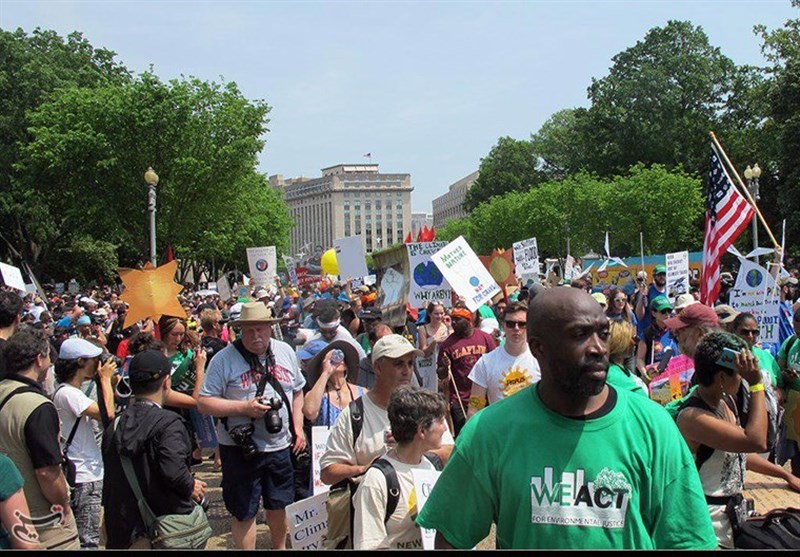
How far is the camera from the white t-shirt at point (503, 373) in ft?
21.9

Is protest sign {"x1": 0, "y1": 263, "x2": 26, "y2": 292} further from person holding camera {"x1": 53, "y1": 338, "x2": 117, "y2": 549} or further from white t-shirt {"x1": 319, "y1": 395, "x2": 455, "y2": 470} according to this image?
white t-shirt {"x1": 319, "y1": 395, "x2": 455, "y2": 470}

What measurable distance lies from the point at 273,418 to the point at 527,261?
14.1 metres

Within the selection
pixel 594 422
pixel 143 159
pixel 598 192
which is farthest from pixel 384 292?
pixel 598 192

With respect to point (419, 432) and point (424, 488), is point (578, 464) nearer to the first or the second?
point (424, 488)

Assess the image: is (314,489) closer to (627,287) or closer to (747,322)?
(747,322)

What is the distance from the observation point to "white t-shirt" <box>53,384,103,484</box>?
5.65 m

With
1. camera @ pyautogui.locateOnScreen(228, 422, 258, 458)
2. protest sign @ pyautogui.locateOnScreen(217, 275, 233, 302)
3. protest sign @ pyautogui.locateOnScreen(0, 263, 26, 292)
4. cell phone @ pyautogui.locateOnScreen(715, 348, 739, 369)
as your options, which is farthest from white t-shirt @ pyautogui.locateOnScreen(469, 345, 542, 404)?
protest sign @ pyautogui.locateOnScreen(217, 275, 233, 302)

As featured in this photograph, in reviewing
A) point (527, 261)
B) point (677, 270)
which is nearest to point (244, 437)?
point (677, 270)

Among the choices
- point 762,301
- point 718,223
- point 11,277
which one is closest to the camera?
point 762,301

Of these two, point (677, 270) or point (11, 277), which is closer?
point (11, 277)

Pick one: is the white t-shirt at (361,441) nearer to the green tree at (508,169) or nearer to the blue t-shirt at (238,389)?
the blue t-shirt at (238,389)

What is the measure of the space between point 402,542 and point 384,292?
24.1ft

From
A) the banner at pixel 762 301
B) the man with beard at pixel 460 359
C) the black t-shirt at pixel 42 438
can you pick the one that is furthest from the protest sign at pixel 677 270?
the black t-shirt at pixel 42 438

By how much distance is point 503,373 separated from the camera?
6.74 m
